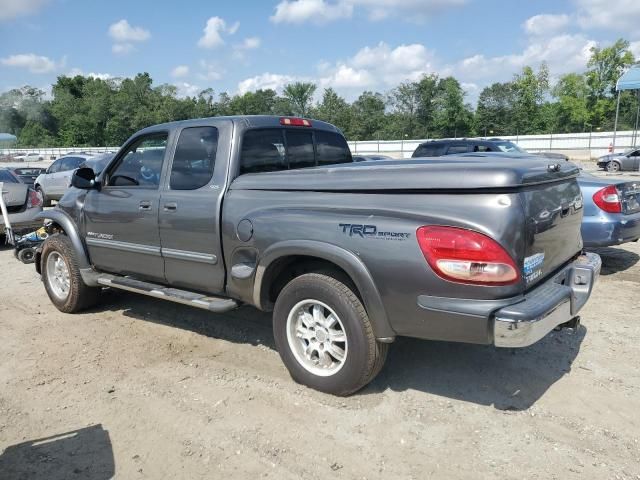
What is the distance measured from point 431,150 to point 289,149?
9488mm

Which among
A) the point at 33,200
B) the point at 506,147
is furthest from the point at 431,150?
the point at 33,200

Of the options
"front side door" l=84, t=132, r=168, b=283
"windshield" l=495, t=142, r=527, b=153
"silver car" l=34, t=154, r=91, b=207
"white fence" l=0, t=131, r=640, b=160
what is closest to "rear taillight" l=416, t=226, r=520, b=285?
"front side door" l=84, t=132, r=168, b=283

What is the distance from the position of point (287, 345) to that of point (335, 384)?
Result: 459 millimetres

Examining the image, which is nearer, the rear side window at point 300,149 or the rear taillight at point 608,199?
the rear side window at point 300,149

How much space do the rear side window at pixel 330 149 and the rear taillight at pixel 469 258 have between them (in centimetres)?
228

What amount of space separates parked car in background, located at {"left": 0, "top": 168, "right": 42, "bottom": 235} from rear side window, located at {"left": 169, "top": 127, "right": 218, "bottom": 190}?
6.20 metres

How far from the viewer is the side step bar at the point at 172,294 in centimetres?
408

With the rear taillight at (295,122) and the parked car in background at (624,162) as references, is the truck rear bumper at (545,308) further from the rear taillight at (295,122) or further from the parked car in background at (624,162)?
the parked car in background at (624,162)

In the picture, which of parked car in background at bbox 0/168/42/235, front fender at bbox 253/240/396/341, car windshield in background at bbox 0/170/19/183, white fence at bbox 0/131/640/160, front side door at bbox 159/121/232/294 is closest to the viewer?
front fender at bbox 253/240/396/341

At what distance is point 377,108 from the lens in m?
77.0

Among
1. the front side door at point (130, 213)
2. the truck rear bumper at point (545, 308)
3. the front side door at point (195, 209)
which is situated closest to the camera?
the truck rear bumper at point (545, 308)

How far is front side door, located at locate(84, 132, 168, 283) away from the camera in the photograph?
4586 millimetres

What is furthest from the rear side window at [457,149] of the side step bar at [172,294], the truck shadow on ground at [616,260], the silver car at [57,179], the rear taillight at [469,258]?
the silver car at [57,179]

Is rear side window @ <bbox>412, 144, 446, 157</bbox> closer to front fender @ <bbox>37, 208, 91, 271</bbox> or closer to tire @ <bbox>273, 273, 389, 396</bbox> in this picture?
front fender @ <bbox>37, 208, 91, 271</bbox>
